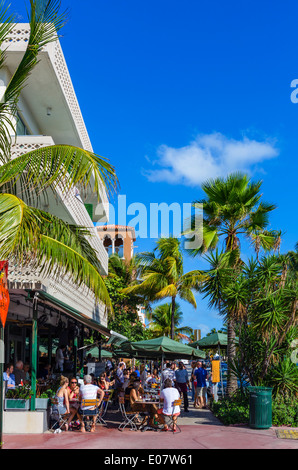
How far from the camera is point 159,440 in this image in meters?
12.1

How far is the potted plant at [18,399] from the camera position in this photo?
13.3m

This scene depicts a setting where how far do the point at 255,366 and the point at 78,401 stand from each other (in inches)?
221

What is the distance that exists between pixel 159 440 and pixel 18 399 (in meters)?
3.53

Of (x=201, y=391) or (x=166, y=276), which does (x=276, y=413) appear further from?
(x=166, y=276)

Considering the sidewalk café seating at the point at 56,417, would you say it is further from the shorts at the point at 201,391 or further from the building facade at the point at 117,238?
the building facade at the point at 117,238

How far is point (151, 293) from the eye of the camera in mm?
36594

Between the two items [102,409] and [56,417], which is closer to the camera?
[56,417]

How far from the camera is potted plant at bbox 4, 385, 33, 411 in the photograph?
13266mm

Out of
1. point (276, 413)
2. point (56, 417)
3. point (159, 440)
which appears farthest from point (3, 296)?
point (276, 413)

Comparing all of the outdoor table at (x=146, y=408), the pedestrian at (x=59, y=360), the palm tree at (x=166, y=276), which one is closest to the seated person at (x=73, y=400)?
the outdoor table at (x=146, y=408)
